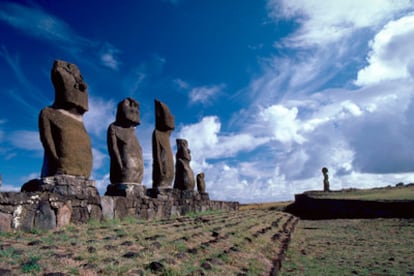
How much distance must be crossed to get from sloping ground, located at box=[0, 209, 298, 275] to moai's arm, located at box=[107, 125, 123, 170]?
2.88 metres

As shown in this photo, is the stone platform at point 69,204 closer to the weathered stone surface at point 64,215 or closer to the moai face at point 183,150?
the weathered stone surface at point 64,215

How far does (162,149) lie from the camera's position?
11.7 metres

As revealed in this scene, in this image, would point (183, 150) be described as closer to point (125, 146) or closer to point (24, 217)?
point (125, 146)

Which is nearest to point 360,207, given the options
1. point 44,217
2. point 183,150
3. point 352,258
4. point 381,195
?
point 381,195

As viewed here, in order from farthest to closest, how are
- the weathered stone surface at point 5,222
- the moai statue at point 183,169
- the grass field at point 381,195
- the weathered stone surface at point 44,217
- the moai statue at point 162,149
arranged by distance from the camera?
1. the grass field at point 381,195
2. the moai statue at point 183,169
3. the moai statue at point 162,149
4. the weathered stone surface at point 44,217
5. the weathered stone surface at point 5,222

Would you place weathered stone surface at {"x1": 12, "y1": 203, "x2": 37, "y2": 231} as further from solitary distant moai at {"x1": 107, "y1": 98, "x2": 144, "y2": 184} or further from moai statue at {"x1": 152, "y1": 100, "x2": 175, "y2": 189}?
moai statue at {"x1": 152, "y1": 100, "x2": 175, "y2": 189}

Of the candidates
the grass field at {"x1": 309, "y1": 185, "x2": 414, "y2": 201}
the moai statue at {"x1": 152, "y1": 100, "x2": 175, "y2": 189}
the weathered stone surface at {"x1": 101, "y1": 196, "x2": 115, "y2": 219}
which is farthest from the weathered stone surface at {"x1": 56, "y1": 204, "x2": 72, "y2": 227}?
the grass field at {"x1": 309, "y1": 185, "x2": 414, "y2": 201}

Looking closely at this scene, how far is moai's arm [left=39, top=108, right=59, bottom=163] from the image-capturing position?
6.98 meters

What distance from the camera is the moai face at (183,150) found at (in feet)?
50.2

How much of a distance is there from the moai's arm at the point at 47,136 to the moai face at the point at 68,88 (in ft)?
1.82

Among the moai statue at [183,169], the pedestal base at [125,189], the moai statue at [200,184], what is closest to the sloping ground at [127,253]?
the pedestal base at [125,189]

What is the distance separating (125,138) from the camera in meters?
9.56

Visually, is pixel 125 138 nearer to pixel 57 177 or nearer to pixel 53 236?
pixel 57 177

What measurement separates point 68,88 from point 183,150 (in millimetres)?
8241
